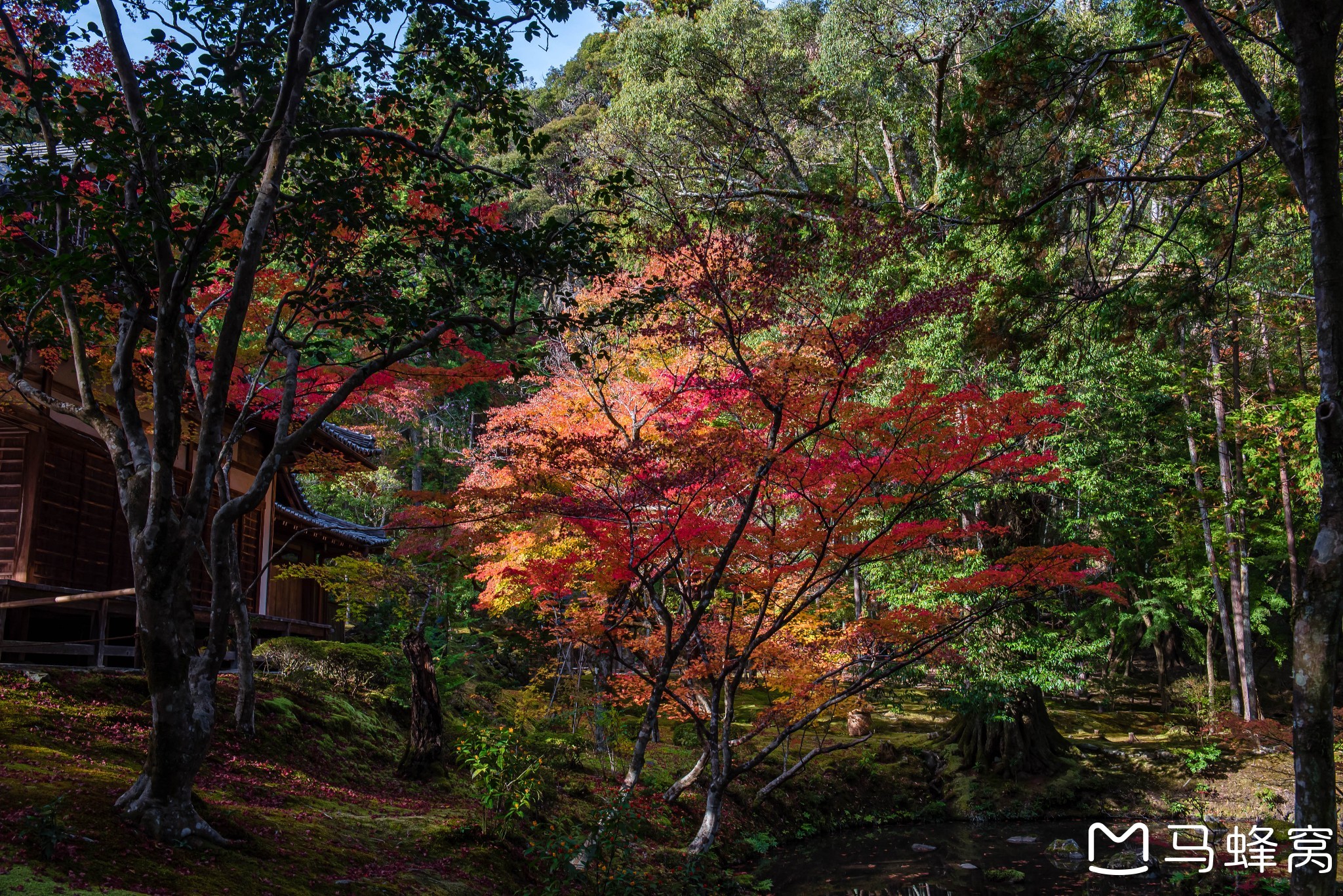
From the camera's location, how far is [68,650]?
378 inches

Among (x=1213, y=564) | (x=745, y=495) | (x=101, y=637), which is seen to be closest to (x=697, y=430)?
(x=745, y=495)

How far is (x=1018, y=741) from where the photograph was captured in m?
16.8

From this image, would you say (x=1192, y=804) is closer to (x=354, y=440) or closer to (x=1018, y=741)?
(x=1018, y=741)

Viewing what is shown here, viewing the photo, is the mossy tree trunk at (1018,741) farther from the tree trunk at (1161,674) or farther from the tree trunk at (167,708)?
the tree trunk at (167,708)

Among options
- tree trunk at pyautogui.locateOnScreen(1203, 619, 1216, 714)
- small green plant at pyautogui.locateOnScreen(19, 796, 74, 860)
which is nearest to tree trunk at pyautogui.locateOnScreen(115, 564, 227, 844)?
small green plant at pyautogui.locateOnScreen(19, 796, 74, 860)

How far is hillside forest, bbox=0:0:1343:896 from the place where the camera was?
17.4 ft

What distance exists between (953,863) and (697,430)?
779 cm

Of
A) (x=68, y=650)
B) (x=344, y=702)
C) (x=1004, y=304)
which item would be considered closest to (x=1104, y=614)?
(x=1004, y=304)

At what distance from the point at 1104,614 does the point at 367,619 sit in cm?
1973

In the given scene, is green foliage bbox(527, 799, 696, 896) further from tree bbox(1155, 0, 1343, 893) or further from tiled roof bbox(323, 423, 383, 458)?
tiled roof bbox(323, 423, 383, 458)

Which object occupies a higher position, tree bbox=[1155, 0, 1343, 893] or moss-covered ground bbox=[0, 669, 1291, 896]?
tree bbox=[1155, 0, 1343, 893]

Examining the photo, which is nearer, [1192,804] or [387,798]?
[387,798]

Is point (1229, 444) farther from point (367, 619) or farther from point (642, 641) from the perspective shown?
point (367, 619)

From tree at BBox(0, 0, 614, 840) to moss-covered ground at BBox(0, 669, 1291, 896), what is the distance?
58 centimetres
